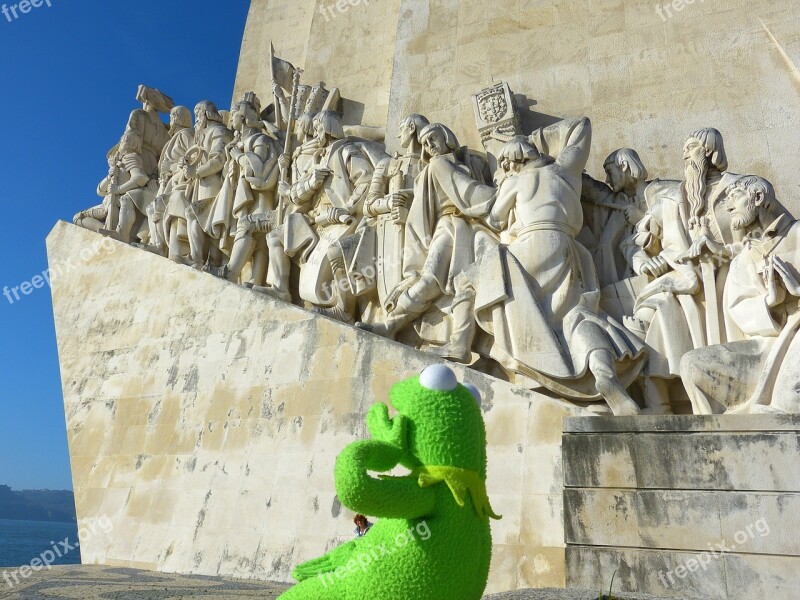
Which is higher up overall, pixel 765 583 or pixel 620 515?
pixel 620 515

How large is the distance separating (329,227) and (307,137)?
157 cm

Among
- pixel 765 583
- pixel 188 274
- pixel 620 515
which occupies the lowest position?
pixel 765 583

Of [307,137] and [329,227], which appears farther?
[307,137]

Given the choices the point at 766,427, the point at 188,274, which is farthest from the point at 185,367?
the point at 766,427

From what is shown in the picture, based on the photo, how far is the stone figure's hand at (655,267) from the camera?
195 inches

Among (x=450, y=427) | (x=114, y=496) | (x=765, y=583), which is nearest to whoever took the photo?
(x=450, y=427)

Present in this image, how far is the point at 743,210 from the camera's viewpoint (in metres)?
→ 4.40

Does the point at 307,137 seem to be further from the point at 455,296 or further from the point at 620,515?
the point at 620,515

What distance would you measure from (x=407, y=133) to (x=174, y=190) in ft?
13.4

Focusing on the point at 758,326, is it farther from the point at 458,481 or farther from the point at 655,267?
the point at 458,481

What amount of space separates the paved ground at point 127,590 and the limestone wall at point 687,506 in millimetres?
571

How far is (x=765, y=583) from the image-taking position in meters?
3.28

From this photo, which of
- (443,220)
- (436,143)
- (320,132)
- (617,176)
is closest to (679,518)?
(617,176)

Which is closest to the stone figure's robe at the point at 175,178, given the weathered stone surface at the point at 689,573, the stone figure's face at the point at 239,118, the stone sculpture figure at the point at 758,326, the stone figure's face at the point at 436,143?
the stone figure's face at the point at 239,118
